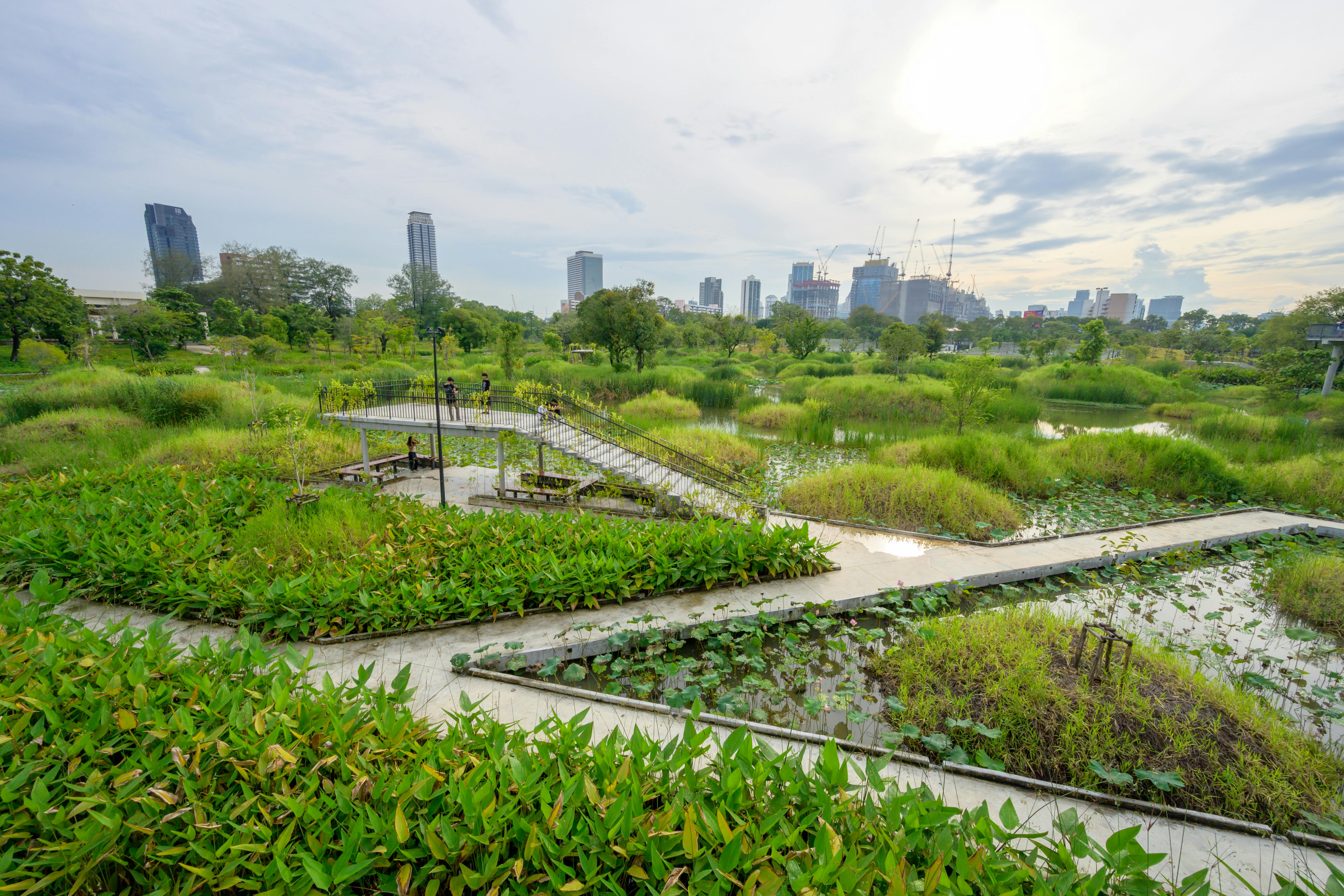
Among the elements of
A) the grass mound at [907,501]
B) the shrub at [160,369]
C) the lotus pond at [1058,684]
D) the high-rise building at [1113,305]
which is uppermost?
the high-rise building at [1113,305]

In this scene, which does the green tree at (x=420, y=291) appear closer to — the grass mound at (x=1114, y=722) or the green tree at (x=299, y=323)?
the green tree at (x=299, y=323)

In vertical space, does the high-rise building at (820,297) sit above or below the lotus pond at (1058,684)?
above

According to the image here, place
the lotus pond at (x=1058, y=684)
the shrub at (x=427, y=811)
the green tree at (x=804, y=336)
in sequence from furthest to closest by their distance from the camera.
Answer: the green tree at (x=804, y=336) < the lotus pond at (x=1058, y=684) < the shrub at (x=427, y=811)

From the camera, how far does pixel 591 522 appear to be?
24.5ft

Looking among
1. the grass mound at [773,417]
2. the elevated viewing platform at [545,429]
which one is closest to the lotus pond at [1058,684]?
the elevated viewing platform at [545,429]

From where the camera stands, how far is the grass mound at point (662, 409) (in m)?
21.7

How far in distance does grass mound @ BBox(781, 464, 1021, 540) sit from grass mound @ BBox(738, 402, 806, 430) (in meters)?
8.71

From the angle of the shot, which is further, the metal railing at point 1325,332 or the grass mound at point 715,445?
the metal railing at point 1325,332

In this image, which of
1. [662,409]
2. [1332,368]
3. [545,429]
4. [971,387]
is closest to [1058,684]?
[545,429]

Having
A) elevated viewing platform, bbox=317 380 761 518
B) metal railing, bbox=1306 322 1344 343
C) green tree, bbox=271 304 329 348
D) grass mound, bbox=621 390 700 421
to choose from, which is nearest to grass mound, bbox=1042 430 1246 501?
elevated viewing platform, bbox=317 380 761 518

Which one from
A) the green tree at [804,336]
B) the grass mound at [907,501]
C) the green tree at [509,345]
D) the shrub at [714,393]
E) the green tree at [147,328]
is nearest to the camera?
the grass mound at [907,501]

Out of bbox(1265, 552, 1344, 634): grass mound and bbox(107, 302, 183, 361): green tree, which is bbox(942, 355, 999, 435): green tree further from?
bbox(107, 302, 183, 361): green tree

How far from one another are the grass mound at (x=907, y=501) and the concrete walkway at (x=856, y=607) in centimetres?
89

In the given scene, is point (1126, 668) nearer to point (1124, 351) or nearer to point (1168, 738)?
point (1168, 738)
